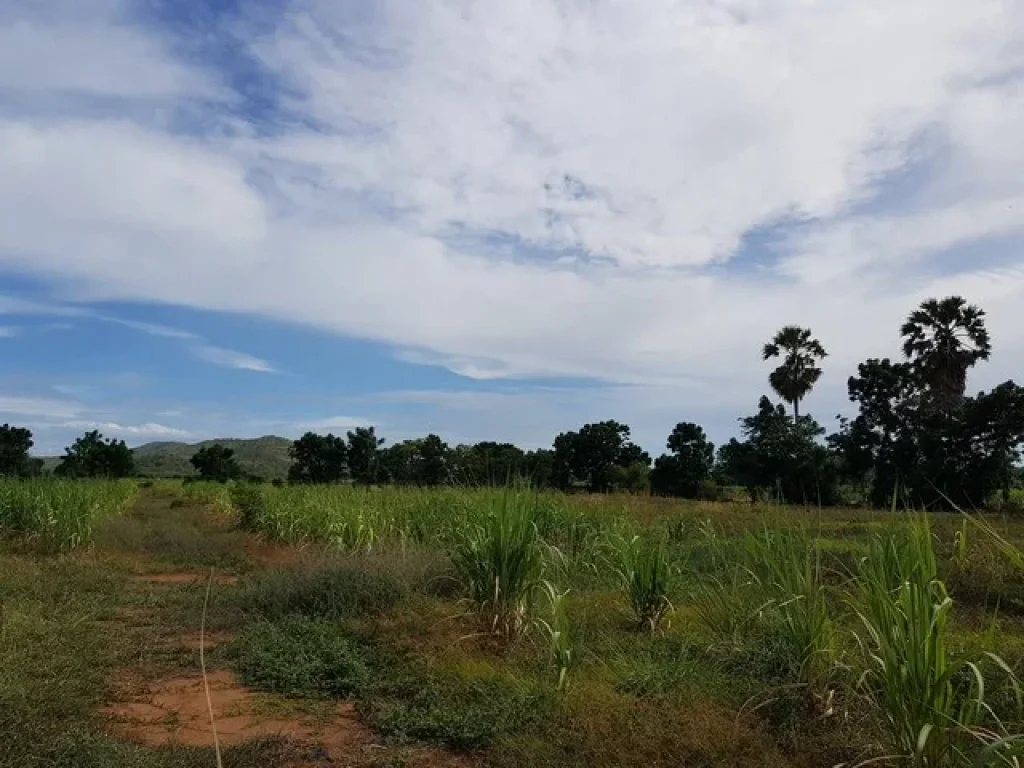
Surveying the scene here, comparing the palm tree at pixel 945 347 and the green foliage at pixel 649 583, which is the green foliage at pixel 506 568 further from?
the palm tree at pixel 945 347

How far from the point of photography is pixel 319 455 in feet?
210

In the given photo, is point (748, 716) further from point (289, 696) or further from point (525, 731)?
point (289, 696)

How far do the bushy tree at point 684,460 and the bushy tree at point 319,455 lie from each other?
23940mm

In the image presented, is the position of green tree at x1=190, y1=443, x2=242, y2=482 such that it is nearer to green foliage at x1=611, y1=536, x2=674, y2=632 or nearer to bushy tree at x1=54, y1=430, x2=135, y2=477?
bushy tree at x1=54, y1=430, x2=135, y2=477

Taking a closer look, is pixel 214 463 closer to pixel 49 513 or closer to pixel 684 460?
pixel 684 460

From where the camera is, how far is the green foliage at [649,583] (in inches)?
295

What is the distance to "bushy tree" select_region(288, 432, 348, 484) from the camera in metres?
61.4

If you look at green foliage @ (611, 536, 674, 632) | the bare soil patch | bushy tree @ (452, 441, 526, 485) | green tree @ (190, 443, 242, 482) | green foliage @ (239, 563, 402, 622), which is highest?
green tree @ (190, 443, 242, 482)

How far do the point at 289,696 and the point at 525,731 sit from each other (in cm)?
214

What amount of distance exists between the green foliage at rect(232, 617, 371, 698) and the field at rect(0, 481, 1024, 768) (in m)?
0.03

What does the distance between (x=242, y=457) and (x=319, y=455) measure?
52652 mm

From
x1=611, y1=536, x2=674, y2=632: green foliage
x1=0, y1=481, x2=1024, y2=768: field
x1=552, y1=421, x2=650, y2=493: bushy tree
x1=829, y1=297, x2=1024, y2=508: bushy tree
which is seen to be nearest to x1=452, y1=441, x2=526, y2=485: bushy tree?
x1=0, y1=481, x2=1024, y2=768: field

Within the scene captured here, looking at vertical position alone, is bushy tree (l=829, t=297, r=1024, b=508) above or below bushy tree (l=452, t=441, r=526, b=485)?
above

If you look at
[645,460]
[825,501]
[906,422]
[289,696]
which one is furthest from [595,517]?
[645,460]
